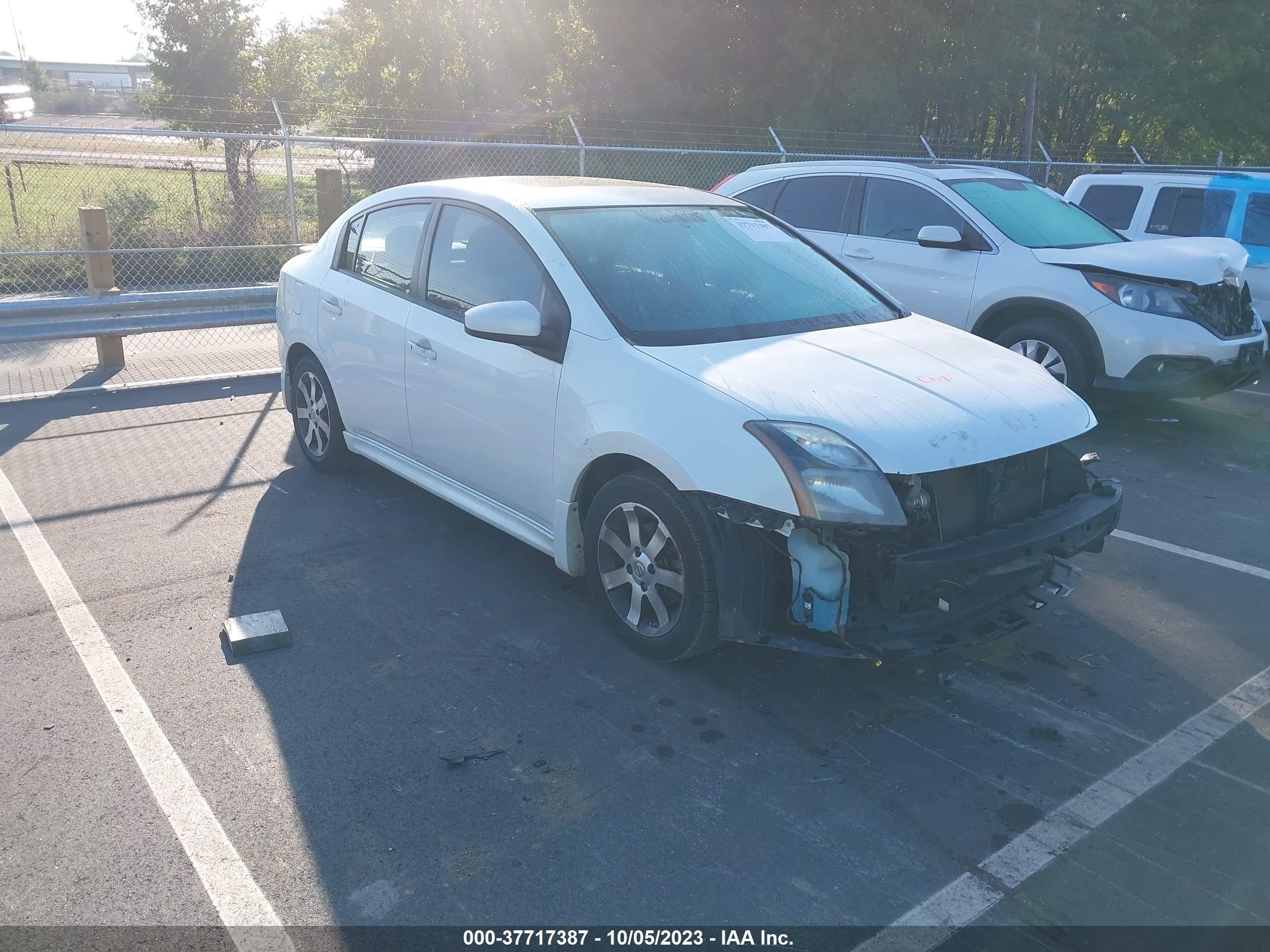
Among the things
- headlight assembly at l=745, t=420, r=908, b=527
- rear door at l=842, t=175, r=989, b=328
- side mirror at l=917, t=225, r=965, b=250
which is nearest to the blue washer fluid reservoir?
headlight assembly at l=745, t=420, r=908, b=527

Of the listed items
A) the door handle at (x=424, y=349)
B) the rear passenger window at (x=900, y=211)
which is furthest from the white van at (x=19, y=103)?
the door handle at (x=424, y=349)

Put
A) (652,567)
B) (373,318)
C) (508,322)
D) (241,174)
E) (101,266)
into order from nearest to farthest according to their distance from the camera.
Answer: (652,567) < (508,322) < (373,318) < (101,266) < (241,174)

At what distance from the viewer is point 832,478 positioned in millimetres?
3482

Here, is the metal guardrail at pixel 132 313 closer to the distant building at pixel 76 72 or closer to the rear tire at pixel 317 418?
the rear tire at pixel 317 418

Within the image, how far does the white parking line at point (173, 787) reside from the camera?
2.74m

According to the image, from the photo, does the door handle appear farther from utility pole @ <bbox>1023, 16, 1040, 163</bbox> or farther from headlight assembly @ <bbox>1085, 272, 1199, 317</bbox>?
utility pole @ <bbox>1023, 16, 1040, 163</bbox>

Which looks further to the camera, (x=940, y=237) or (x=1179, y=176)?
(x=1179, y=176)

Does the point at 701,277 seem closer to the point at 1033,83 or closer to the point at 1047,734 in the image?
the point at 1047,734

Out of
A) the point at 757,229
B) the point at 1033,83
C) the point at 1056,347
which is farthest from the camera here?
the point at 1033,83

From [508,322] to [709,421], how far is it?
101 centimetres

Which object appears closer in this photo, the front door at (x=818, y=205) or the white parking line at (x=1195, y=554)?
the white parking line at (x=1195, y=554)

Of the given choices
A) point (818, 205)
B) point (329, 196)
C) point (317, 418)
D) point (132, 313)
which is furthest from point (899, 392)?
point (329, 196)

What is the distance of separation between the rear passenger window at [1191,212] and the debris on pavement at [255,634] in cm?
948

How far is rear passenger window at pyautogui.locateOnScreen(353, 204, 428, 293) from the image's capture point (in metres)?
5.26
